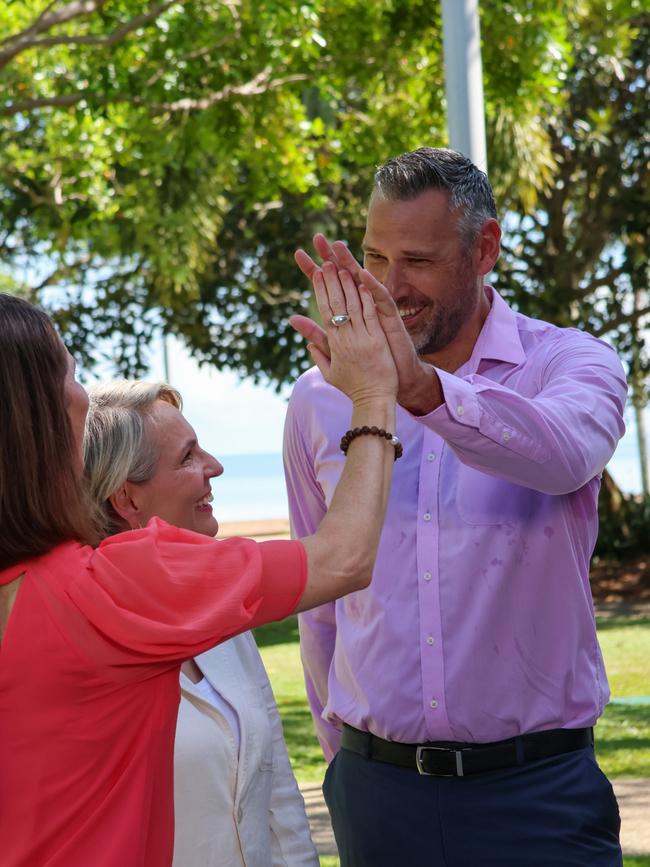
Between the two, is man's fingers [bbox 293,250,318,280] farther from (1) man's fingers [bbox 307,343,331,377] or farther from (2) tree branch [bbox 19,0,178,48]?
(2) tree branch [bbox 19,0,178,48]

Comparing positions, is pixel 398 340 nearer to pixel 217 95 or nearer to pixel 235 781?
pixel 235 781

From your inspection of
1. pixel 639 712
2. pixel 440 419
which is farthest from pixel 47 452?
pixel 639 712

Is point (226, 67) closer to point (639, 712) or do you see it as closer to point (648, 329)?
point (639, 712)

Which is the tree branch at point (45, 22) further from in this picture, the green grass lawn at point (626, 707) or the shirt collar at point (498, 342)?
the shirt collar at point (498, 342)

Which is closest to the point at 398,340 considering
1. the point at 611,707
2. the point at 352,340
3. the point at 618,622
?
the point at 352,340

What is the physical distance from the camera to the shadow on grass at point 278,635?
16.8 meters

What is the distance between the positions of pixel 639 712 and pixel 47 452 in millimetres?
9224

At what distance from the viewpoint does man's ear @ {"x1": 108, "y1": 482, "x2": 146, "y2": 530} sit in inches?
129

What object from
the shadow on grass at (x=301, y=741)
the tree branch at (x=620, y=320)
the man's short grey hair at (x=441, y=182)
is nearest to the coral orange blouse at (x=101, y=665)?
the man's short grey hair at (x=441, y=182)

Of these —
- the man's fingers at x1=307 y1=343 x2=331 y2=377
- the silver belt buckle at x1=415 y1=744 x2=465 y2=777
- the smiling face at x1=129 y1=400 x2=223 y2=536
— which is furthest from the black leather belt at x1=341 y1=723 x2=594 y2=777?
the man's fingers at x1=307 y1=343 x2=331 y2=377

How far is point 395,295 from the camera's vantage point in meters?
3.40

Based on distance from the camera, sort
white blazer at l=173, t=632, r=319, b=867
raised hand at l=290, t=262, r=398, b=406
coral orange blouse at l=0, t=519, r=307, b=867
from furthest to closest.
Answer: white blazer at l=173, t=632, r=319, b=867, raised hand at l=290, t=262, r=398, b=406, coral orange blouse at l=0, t=519, r=307, b=867

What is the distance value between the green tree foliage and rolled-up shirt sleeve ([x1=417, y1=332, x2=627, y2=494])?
8514 millimetres

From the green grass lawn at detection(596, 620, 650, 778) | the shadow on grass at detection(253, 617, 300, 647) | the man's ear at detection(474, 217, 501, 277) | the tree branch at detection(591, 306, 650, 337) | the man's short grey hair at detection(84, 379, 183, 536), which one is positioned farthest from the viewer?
the tree branch at detection(591, 306, 650, 337)
